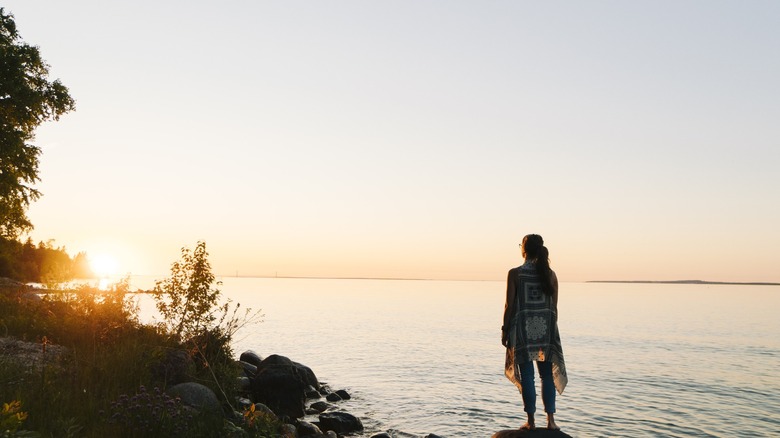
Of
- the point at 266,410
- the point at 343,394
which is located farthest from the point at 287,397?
the point at 343,394

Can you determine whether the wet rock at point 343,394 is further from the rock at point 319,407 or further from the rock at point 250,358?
the rock at point 250,358

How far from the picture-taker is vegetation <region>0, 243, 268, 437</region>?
7662 millimetres

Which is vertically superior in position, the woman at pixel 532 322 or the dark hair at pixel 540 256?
the dark hair at pixel 540 256

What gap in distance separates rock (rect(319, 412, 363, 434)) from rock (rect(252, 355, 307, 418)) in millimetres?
837

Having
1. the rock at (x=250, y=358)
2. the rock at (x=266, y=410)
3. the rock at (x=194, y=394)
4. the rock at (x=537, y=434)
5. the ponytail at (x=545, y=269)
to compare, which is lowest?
the rock at (x=250, y=358)

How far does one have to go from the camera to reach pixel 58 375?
9.86 meters

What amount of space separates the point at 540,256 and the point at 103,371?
769cm

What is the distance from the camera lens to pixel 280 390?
17.0 metres

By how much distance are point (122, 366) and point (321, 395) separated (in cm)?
1245

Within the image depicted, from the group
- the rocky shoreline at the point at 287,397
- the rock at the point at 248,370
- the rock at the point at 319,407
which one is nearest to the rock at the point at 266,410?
the rocky shoreline at the point at 287,397

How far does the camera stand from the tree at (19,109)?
2783 cm

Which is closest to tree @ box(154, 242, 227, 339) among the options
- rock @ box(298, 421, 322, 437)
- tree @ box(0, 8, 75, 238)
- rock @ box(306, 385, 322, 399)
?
rock @ box(298, 421, 322, 437)

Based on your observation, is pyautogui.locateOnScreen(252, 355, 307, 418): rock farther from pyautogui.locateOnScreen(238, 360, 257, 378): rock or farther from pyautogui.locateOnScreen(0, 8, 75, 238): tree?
pyautogui.locateOnScreen(0, 8, 75, 238): tree

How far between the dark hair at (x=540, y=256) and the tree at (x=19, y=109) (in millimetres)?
26555
